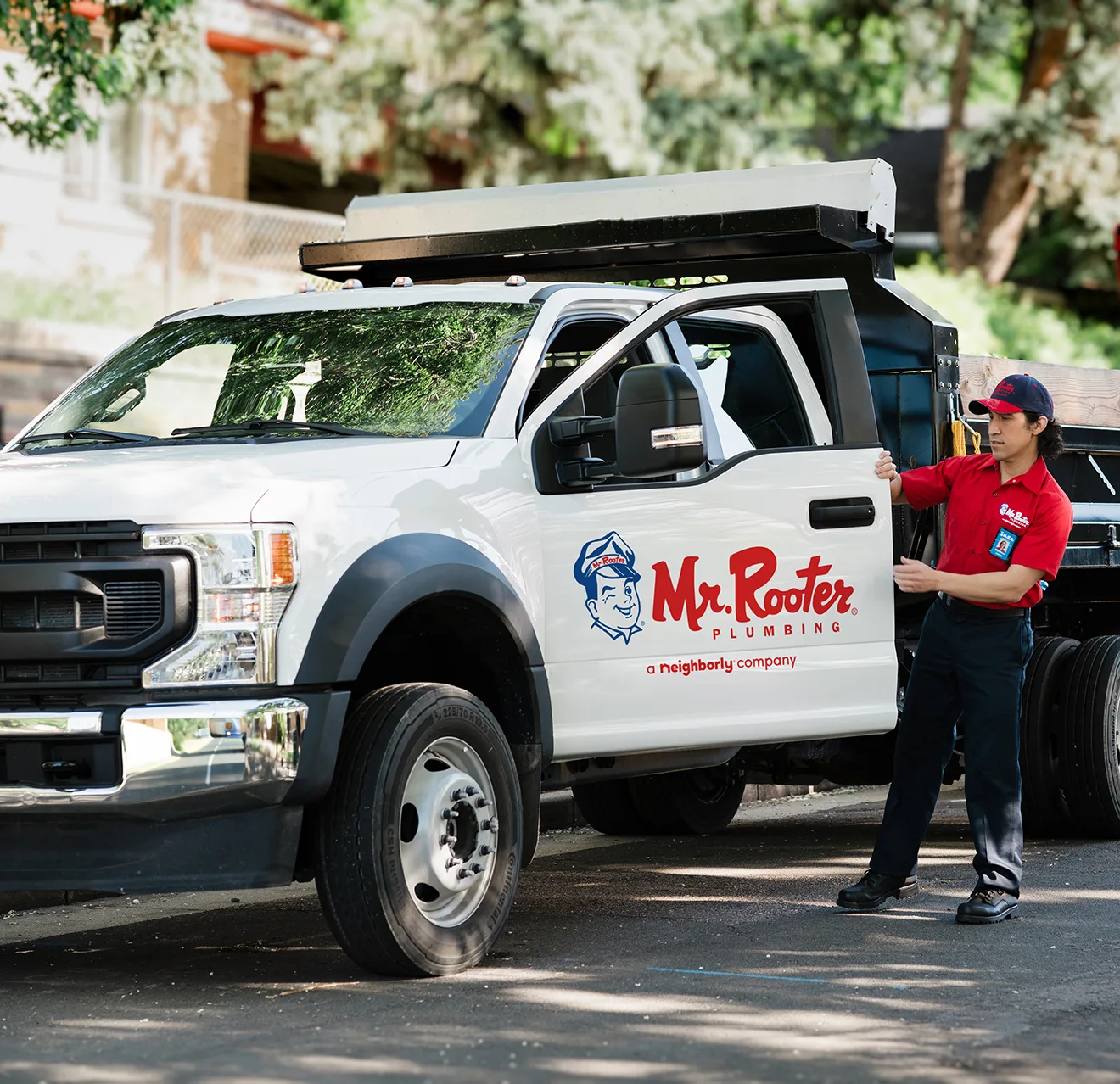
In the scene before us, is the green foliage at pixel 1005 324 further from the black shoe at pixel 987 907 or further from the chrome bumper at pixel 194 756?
the chrome bumper at pixel 194 756

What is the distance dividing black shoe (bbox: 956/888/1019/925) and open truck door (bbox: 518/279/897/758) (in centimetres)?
70

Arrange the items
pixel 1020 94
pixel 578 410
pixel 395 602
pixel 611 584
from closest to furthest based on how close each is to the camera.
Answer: pixel 395 602, pixel 611 584, pixel 578 410, pixel 1020 94

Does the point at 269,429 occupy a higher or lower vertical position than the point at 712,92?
lower

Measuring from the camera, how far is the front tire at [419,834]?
5.93 metres

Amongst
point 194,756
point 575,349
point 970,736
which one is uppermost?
point 575,349

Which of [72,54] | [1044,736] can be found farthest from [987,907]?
[72,54]

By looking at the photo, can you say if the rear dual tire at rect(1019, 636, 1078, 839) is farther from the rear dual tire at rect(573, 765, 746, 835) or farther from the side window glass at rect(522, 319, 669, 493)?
the side window glass at rect(522, 319, 669, 493)

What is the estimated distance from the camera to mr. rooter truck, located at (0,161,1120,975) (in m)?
5.72

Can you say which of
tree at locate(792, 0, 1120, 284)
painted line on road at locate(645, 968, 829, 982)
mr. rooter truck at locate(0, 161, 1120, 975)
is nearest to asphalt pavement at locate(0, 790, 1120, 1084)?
painted line on road at locate(645, 968, 829, 982)

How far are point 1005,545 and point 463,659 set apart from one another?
6.39 feet

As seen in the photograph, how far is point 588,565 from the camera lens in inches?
265

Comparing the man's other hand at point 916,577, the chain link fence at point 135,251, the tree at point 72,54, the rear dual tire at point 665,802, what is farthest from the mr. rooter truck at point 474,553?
the chain link fence at point 135,251

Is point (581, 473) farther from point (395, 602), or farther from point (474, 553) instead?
point (395, 602)

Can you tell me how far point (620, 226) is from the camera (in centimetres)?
852
